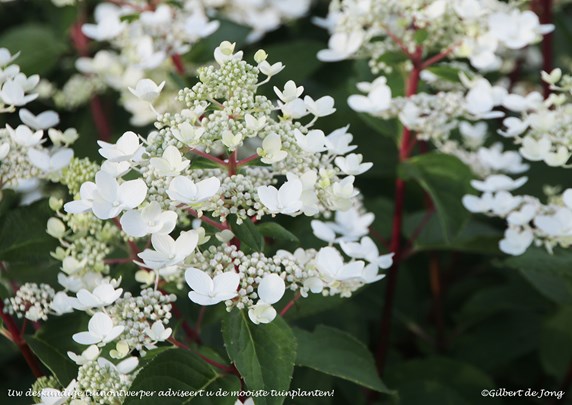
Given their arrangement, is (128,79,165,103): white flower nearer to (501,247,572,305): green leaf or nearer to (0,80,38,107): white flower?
(0,80,38,107): white flower

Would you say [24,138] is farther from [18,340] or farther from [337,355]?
[337,355]

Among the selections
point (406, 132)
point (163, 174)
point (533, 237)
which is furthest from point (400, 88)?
point (163, 174)

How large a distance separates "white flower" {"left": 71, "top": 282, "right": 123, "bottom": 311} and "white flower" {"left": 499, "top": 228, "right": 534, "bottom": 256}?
0.66m

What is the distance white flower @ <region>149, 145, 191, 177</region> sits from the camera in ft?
3.01

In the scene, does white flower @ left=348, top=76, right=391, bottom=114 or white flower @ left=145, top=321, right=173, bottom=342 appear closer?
white flower @ left=145, top=321, right=173, bottom=342

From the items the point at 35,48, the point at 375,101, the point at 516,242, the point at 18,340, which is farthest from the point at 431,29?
the point at 35,48

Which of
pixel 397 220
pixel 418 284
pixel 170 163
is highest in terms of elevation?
pixel 170 163

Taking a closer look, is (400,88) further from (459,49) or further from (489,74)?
(489,74)

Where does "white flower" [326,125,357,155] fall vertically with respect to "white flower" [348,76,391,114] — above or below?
above

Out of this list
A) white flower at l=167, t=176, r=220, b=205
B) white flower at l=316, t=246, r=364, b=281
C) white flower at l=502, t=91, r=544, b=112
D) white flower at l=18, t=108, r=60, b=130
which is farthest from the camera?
white flower at l=502, t=91, r=544, b=112

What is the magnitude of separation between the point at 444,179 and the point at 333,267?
18.8 inches

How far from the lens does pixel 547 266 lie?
1245 millimetres

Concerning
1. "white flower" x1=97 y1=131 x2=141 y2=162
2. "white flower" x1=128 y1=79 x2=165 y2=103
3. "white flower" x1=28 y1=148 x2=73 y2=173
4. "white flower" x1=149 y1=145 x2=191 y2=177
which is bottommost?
"white flower" x1=28 y1=148 x2=73 y2=173

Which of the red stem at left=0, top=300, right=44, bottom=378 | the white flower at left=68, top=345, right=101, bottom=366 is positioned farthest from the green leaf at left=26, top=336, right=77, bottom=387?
the white flower at left=68, top=345, right=101, bottom=366
